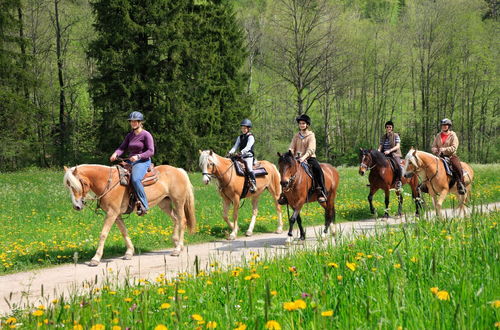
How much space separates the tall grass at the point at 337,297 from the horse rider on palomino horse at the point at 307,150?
188 inches

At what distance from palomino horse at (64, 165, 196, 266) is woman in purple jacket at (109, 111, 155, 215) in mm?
347

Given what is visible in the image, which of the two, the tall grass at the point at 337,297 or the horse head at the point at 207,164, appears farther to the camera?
the horse head at the point at 207,164

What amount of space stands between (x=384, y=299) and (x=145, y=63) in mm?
28013

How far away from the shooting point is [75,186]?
809cm

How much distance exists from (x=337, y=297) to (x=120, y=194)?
675cm

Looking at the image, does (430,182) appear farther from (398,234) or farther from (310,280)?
(310,280)

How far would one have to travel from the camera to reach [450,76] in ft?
154

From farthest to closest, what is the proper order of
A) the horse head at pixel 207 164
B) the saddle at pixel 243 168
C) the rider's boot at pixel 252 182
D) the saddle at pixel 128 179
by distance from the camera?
the rider's boot at pixel 252 182, the saddle at pixel 243 168, the horse head at pixel 207 164, the saddle at pixel 128 179

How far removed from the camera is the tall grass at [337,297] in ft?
8.10

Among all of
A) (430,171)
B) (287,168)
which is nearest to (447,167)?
(430,171)

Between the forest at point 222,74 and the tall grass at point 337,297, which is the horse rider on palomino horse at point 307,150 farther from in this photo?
the forest at point 222,74

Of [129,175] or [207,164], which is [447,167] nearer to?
[207,164]

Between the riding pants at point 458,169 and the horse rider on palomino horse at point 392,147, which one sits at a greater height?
the horse rider on palomino horse at point 392,147

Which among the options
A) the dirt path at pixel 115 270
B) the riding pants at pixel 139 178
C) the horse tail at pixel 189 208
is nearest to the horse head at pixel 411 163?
the dirt path at pixel 115 270
